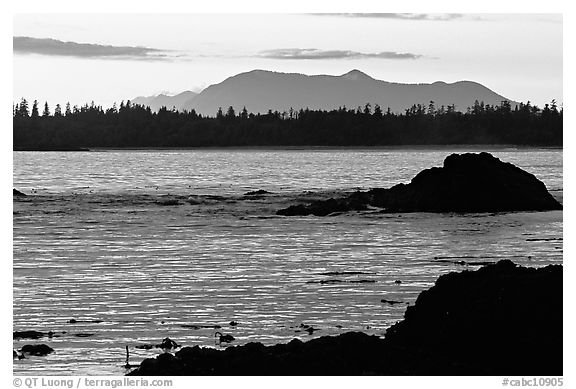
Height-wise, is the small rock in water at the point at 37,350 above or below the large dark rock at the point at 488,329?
below

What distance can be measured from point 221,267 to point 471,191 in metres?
18.8

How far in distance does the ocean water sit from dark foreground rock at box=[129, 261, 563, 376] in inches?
77.0

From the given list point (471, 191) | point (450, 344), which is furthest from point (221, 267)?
point (471, 191)

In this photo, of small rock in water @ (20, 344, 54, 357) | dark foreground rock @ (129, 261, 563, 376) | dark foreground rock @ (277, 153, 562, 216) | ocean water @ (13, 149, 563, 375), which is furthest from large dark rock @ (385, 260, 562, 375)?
dark foreground rock @ (277, 153, 562, 216)

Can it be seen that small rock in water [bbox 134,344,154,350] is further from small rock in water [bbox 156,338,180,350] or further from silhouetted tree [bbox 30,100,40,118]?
silhouetted tree [bbox 30,100,40,118]

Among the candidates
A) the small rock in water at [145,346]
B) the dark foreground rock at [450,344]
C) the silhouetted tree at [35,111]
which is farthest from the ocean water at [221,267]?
the silhouetted tree at [35,111]

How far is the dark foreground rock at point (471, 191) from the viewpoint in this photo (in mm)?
40312

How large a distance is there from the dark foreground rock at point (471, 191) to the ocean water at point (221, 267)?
1.01m

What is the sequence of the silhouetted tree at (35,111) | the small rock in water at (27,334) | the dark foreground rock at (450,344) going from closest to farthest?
the dark foreground rock at (450,344), the small rock in water at (27,334), the silhouetted tree at (35,111)

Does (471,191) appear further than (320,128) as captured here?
No

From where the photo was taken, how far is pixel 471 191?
4100cm

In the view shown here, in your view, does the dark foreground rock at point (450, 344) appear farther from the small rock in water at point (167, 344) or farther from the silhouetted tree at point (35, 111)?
the silhouetted tree at point (35, 111)

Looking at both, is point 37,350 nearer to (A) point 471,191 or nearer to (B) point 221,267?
(B) point 221,267
